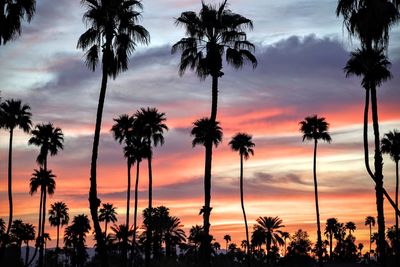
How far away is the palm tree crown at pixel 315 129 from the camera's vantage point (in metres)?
82.2

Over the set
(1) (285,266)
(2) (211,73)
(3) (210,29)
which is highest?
(3) (210,29)

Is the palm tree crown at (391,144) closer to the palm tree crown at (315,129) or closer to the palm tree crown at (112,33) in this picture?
the palm tree crown at (315,129)

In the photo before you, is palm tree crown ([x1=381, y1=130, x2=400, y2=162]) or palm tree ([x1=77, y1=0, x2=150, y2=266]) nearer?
palm tree ([x1=77, y1=0, x2=150, y2=266])

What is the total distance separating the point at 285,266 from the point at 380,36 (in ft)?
181

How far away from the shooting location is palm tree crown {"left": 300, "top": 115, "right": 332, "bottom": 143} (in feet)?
270

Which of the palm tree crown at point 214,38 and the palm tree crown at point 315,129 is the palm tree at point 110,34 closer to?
the palm tree crown at point 214,38

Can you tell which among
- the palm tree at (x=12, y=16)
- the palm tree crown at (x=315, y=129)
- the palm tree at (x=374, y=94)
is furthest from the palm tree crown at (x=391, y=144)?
the palm tree at (x=12, y=16)

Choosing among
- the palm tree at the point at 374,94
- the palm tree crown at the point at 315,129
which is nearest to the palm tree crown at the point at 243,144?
the palm tree crown at the point at 315,129

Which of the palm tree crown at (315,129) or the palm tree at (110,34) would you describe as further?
the palm tree crown at (315,129)

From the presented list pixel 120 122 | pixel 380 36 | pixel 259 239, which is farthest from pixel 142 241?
pixel 380 36

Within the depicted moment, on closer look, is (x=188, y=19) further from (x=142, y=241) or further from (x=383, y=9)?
(x=142, y=241)

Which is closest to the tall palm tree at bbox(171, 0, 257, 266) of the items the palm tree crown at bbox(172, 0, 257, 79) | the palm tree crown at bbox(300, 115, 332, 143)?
the palm tree crown at bbox(172, 0, 257, 79)

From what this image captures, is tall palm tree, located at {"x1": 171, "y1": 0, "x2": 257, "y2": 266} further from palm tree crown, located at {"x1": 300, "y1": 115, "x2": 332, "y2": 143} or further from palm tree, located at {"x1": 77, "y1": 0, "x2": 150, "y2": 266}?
palm tree crown, located at {"x1": 300, "y1": 115, "x2": 332, "y2": 143}

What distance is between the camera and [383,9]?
1992 cm
